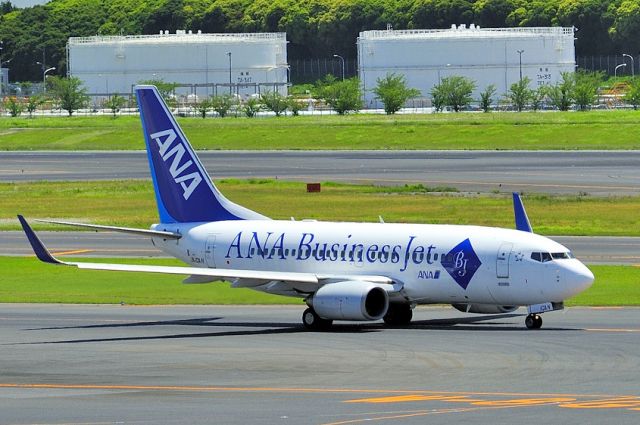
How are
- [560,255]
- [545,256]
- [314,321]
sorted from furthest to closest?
[314,321]
[560,255]
[545,256]

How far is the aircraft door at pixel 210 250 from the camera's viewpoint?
52.5m

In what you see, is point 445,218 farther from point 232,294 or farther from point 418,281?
point 418,281

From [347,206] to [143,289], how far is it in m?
37.9

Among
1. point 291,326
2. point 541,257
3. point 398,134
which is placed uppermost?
point 541,257

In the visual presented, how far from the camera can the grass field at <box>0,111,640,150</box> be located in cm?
16288

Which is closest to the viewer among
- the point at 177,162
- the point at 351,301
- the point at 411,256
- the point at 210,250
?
the point at 351,301

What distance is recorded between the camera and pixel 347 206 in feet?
322

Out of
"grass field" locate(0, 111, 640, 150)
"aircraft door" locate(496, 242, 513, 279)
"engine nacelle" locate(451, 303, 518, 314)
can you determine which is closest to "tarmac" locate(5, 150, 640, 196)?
"grass field" locate(0, 111, 640, 150)

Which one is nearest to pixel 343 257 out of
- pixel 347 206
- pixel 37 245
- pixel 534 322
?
pixel 534 322

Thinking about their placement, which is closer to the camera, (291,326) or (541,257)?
(541,257)

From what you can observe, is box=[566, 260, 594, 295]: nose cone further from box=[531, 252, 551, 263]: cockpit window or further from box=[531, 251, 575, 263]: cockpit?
box=[531, 252, 551, 263]: cockpit window

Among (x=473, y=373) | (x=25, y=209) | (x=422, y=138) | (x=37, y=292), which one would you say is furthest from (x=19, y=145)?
(x=473, y=373)

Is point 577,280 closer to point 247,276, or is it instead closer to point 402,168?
point 247,276

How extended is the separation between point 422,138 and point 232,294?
371 feet
